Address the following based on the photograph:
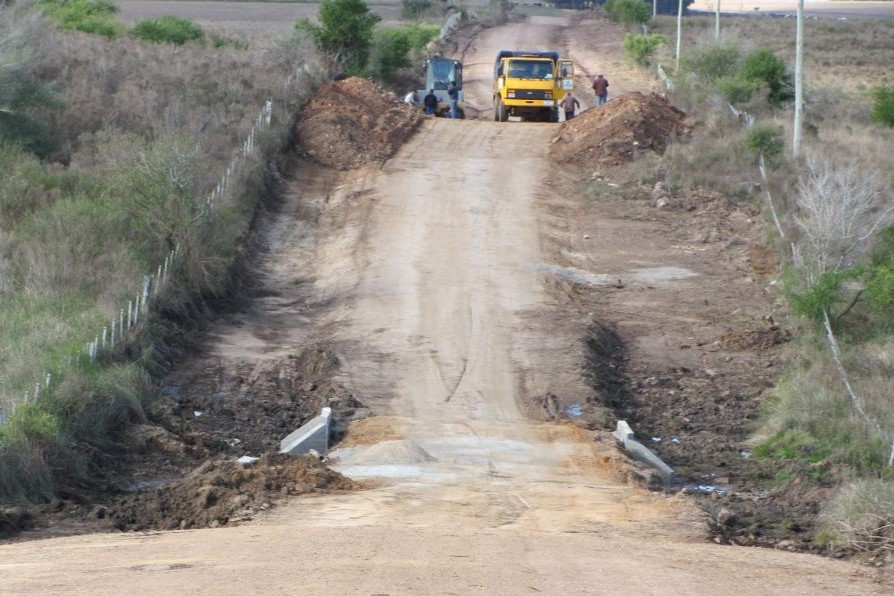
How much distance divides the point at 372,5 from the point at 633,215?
244ft

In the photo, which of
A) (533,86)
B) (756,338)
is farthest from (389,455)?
(533,86)

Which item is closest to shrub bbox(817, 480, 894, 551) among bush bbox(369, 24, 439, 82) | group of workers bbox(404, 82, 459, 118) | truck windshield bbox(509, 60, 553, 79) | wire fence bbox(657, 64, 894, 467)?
wire fence bbox(657, 64, 894, 467)

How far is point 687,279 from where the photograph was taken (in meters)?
25.5

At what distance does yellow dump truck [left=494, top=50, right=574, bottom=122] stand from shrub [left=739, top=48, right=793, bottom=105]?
870 cm

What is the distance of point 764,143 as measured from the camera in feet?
108

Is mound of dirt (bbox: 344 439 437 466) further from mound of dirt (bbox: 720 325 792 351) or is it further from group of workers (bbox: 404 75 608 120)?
group of workers (bbox: 404 75 608 120)

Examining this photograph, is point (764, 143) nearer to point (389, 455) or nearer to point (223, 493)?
point (389, 455)

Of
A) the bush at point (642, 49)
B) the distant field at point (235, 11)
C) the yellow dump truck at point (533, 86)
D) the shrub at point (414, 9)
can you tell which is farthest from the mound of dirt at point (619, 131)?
the shrub at point (414, 9)

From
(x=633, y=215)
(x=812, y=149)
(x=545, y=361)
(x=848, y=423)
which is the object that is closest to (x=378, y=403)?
(x=545, y=361)

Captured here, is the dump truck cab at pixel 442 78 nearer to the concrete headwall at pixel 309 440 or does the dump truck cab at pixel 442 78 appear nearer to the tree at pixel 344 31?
the tree at pixel 344 31

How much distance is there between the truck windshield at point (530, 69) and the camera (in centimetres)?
4150

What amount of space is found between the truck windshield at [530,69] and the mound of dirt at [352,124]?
4.20m

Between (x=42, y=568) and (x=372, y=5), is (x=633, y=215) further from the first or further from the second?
(x=372, y=5)

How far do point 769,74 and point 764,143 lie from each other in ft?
53.4
